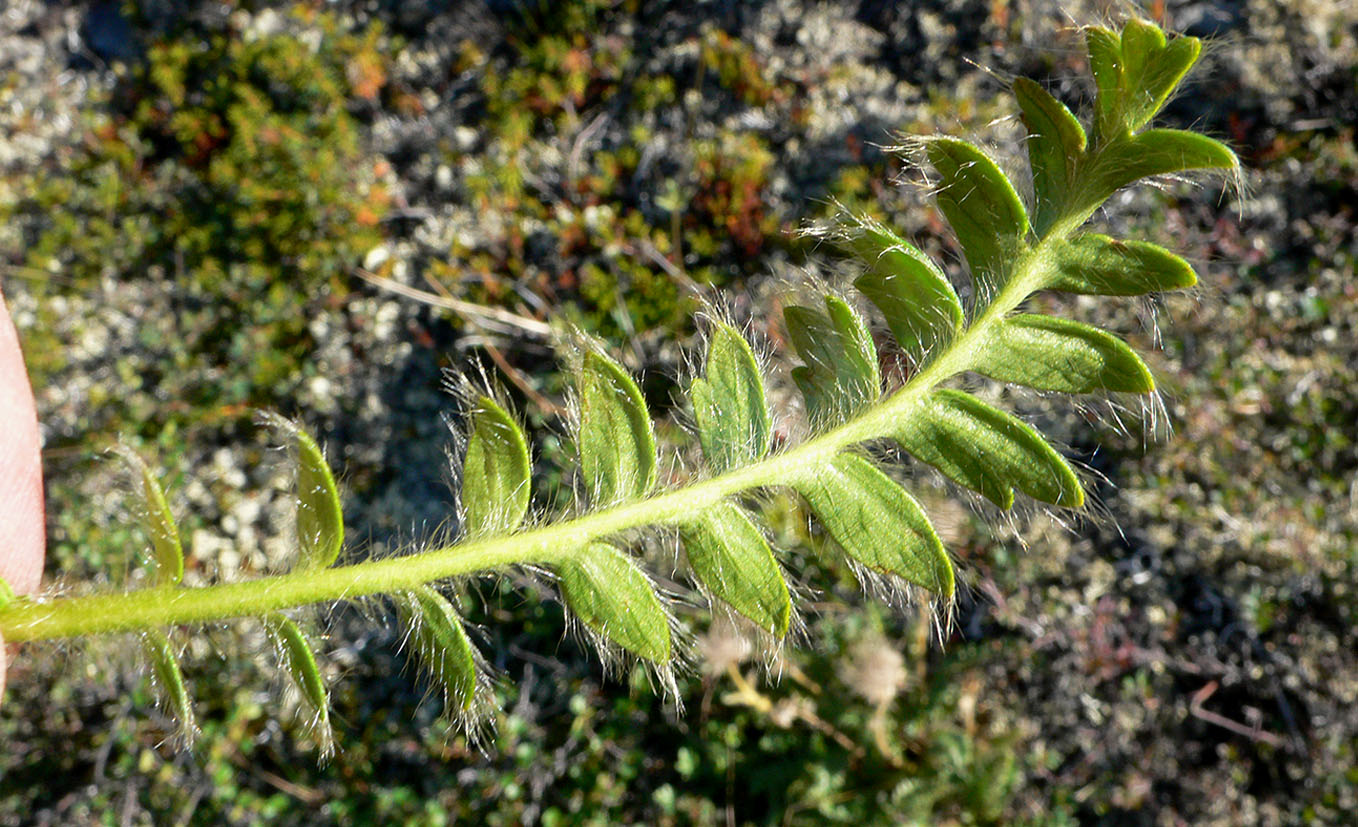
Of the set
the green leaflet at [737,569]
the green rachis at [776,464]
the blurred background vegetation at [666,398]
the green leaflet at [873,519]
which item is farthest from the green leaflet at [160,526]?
the blurred background vegetation at [666,398]

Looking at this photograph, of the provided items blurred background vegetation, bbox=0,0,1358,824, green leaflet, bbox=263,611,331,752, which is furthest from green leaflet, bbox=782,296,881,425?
blurred background vegetation, bbox=0,0,1358,824

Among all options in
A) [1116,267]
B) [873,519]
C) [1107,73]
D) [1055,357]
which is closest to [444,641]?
[873,519]

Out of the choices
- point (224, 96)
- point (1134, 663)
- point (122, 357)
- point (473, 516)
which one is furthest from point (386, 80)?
point (1134, 663)

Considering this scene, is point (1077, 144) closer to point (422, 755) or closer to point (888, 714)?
point (888, 714)

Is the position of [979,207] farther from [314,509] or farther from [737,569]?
[314,509]

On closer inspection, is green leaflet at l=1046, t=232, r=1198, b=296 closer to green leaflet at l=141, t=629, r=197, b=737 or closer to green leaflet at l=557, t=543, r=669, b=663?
green leaflet at l=557, t=543, r=669, b=663

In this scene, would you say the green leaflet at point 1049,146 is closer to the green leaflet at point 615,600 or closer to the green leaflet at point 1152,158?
the green leaflet at point 1152,158
